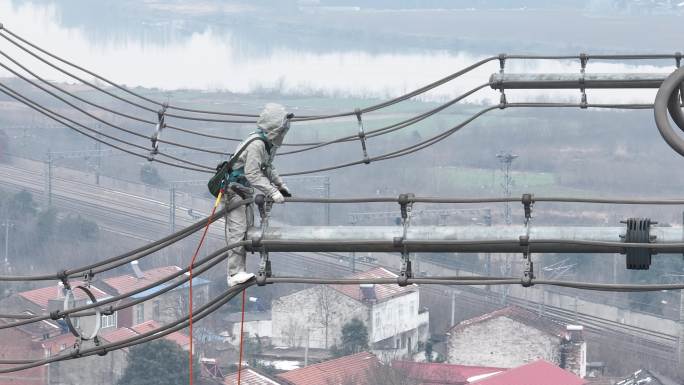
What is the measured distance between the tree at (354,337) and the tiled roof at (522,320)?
4.21 meters

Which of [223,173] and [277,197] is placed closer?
[277,197]

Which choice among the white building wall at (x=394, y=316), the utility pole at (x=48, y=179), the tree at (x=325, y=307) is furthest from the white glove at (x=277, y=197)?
the utility pole at (x=48, y=179)

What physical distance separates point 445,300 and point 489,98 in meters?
35.9

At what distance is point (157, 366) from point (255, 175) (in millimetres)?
47825

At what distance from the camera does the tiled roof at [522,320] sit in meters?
59.2

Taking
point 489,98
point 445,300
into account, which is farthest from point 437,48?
point 445,300

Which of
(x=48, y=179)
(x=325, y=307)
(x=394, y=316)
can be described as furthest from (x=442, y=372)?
(x=48, y=179)

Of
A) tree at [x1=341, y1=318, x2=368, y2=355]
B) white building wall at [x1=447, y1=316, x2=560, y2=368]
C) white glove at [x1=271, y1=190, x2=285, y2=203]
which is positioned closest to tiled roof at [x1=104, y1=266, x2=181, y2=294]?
tree at [x1=341, y1=318, x2=368, y2=355]

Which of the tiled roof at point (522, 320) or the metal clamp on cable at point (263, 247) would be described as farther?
the tiled roof at point (522, 320)

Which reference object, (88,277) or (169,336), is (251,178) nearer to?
(88,277)

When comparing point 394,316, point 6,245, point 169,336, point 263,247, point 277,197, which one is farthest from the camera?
point 6,245

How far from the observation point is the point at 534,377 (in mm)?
49719

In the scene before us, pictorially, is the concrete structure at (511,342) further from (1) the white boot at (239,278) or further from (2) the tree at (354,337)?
(1) the white boot at (239,278)

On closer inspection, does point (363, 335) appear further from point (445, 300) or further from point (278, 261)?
point (278, 261)
